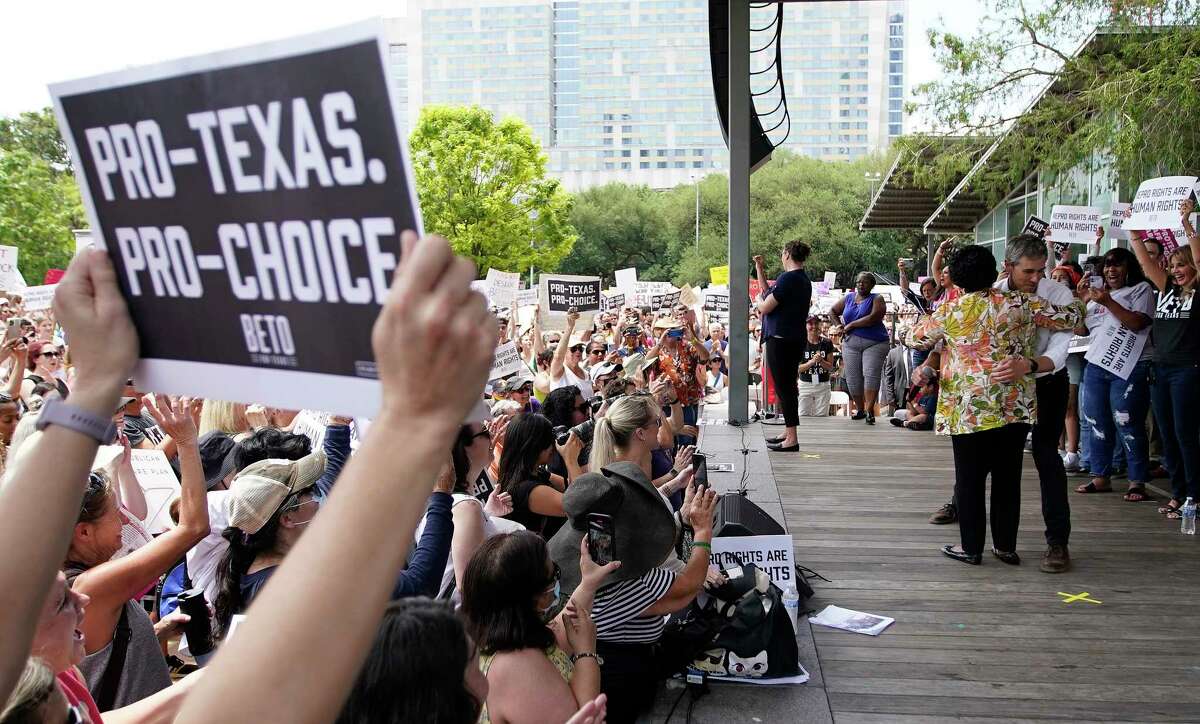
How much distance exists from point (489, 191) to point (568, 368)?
1771 inches

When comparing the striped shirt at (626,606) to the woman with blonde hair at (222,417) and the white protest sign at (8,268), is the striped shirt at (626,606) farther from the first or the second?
the white protest sign at (8,268)

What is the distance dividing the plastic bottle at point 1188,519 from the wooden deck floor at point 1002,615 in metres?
0.07

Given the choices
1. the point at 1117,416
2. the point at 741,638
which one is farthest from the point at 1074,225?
the point at 741,638

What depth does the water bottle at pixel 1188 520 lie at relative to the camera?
620 cm

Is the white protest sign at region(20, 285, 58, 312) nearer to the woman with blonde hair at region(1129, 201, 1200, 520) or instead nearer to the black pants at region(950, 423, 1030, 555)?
the black pants at region(950, 423, 1030, 555)

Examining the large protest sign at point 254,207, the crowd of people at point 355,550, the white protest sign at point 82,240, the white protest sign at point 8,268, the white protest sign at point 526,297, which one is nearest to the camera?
the crowd of people at point 355,550

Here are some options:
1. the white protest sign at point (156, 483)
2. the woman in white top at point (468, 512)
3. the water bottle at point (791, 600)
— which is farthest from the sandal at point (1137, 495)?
the white protest sign at point (156, 483)

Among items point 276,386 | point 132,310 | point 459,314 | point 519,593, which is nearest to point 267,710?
point 459,314

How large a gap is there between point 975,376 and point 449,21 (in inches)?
7473

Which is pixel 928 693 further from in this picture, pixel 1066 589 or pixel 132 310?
pixel 132 310

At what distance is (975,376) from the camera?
18.1ft

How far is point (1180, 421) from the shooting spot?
259 inches

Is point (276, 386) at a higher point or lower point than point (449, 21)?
lower

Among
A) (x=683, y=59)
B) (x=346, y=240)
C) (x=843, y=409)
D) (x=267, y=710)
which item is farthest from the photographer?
(x=683, y=59)
